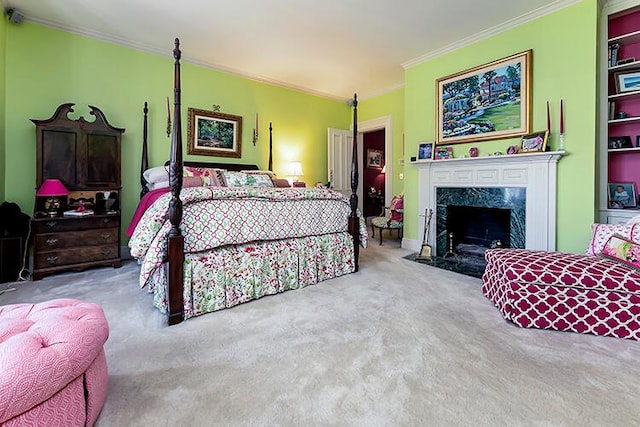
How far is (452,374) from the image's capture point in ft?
4.81

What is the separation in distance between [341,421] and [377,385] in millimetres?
285

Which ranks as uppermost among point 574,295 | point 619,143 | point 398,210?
point 619,143

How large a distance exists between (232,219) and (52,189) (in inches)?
82.2

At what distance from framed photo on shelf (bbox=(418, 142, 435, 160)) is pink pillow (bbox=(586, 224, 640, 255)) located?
6.82 feet

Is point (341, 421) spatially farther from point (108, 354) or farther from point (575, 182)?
point (575, 182)

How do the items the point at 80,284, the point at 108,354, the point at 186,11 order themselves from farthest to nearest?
the point at 186,11, the point at 80,284, the point at 108,354

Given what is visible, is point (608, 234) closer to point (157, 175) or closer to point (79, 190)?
point (157, 175)

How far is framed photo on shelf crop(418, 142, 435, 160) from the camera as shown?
410 centimetres

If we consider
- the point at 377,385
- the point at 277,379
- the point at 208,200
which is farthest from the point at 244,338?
the point at 208,200

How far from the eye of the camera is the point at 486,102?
11.7 feet

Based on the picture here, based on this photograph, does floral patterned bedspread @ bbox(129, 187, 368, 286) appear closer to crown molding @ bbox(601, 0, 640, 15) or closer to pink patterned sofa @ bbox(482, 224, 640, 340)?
pink patterned sofa @ bbox(482, 224, 640, 340)

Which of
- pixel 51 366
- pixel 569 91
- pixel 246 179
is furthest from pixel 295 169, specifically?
pixel 51 366

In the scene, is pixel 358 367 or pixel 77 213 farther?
pixel 77 213

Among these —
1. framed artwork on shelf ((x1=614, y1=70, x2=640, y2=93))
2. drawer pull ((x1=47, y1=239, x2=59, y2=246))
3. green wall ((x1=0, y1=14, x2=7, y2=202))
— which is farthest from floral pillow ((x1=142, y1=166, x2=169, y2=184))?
framed artwork on shelf ((x1=614, y1=70, x2=640, y2=93))
